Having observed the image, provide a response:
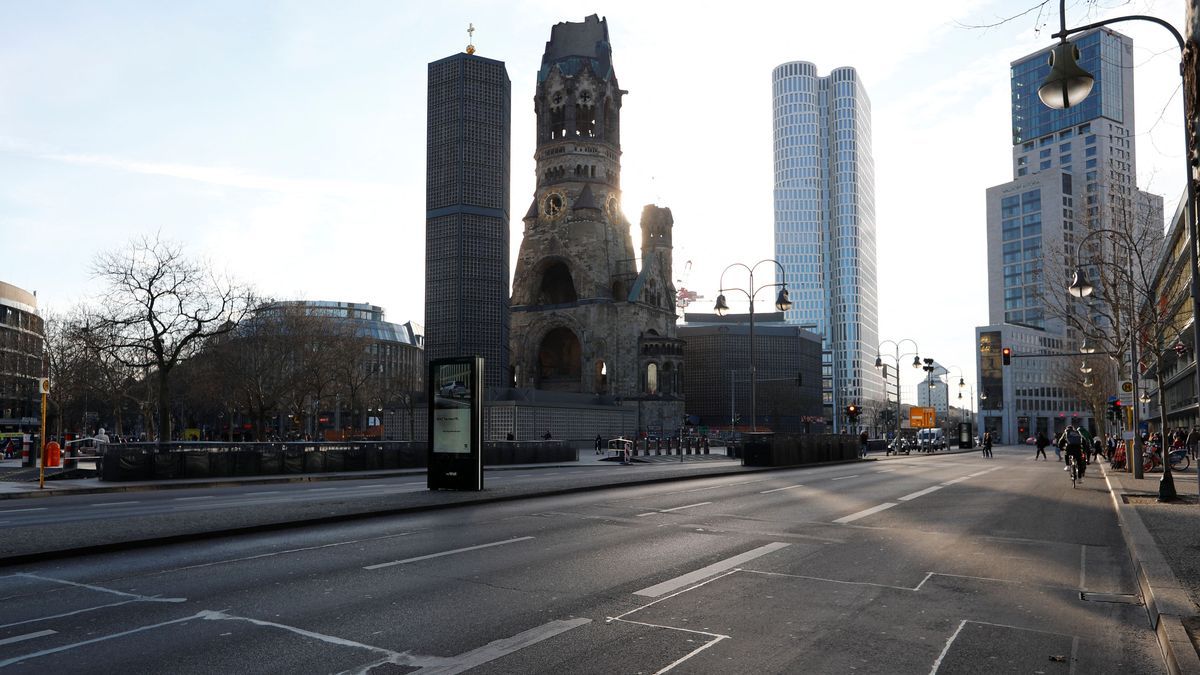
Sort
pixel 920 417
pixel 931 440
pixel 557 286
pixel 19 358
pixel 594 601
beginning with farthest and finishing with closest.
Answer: pixel 557 286
pixel 920 417
pixel 931 440
pixel 19 358
pixel 594 601

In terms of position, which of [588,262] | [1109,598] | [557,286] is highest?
[588,262]

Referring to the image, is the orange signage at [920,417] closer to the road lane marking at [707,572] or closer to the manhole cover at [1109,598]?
the road lane marking at [707,572]

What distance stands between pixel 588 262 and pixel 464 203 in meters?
19.5

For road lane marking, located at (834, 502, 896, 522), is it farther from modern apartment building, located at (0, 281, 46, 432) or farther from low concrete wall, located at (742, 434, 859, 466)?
modern apartment building, located at (0, 281, 46, 432)

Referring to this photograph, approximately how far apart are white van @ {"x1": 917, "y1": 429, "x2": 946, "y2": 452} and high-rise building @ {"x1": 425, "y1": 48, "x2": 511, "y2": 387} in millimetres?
41578

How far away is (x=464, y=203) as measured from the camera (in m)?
76.2

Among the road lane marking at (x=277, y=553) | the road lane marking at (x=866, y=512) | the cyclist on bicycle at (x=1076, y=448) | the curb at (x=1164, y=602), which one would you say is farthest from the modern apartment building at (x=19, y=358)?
the curb at (x=1164, y=602)

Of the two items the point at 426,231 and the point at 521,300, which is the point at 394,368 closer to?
the point at 521,300

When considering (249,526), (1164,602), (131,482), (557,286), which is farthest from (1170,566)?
(557,286)

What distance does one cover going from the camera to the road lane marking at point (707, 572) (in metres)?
8.67

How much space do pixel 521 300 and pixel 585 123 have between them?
66.9 feet

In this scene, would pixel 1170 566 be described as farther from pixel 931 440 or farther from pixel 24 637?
pixel 931 440

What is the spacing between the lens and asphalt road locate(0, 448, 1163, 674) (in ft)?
20.5

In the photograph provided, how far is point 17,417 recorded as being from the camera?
100 meters
